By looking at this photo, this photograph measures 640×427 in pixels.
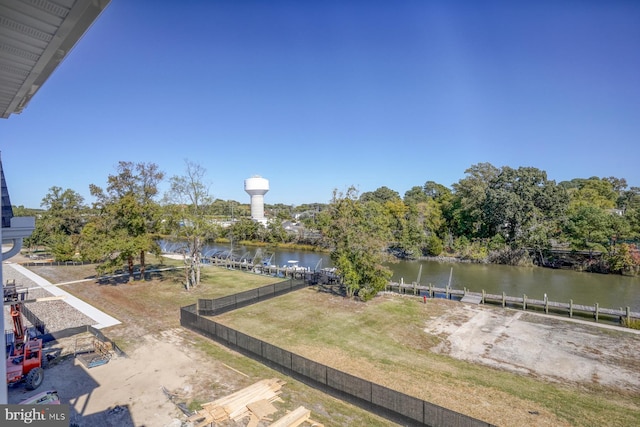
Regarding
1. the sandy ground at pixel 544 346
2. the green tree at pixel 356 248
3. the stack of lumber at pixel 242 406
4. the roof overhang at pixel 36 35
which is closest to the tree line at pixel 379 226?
the green tree at pixel 356 248

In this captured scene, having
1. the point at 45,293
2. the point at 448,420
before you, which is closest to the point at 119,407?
the point at 448,420

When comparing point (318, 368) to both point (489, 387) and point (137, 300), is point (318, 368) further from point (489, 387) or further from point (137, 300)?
point (137, 300)

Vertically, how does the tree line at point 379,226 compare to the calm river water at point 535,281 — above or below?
above

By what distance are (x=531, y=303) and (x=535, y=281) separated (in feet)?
38.0

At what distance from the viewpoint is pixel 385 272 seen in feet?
77.3

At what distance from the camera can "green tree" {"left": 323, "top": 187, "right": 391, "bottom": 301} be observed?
2309 cm

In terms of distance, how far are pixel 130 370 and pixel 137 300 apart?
1077cm

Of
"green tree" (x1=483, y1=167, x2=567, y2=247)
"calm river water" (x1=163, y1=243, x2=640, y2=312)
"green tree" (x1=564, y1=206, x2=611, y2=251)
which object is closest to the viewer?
"calm river water" (x1=163, y1=243, x2=640, y2=312)

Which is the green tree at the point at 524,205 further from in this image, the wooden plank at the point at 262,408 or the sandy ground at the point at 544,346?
the wooden plank at the point at 262,408

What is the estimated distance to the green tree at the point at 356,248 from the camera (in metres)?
23.1

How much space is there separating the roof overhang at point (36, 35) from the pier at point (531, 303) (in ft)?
82.8

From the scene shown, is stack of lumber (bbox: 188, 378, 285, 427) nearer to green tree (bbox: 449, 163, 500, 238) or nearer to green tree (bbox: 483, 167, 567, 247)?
green tree (bbox: 483, 167, 567, 247)

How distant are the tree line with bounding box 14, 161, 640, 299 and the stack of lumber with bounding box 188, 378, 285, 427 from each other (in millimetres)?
12245

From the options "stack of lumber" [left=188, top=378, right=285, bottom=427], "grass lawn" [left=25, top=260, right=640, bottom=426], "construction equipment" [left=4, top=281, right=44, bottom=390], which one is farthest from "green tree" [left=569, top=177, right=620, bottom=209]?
"construction equipment" [left=4, top=281, right=44, bottom=390]
